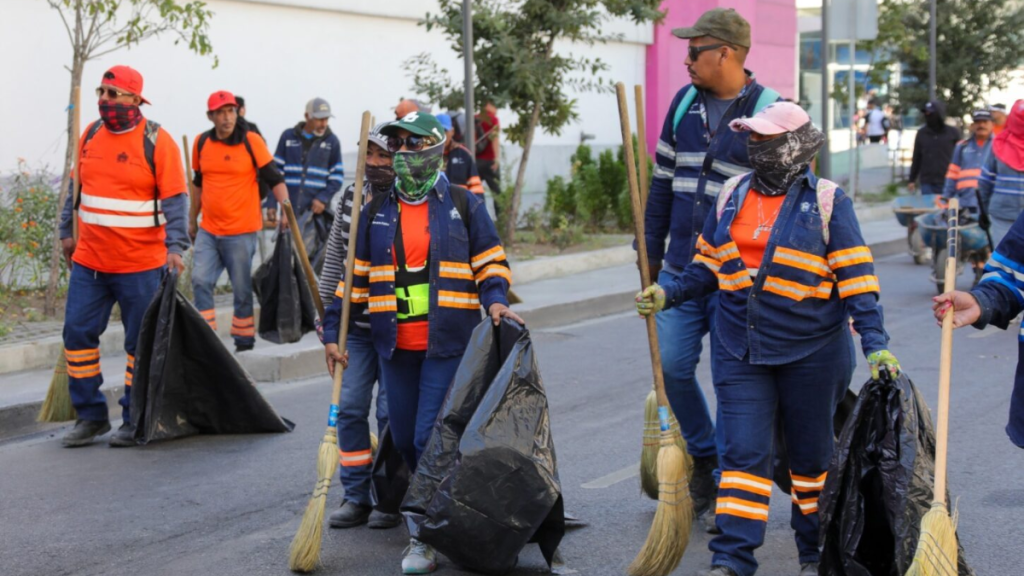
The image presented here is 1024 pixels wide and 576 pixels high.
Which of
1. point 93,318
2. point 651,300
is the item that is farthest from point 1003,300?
point 93,318

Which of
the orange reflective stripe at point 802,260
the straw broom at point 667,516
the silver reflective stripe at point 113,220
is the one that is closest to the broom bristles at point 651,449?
the straw broom at point 667,516

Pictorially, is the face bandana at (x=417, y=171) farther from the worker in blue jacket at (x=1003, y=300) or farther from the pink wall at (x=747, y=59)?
the pink wall at (x=747, y=59)

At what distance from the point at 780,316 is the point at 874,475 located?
0.63 meters

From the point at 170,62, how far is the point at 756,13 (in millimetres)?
14837

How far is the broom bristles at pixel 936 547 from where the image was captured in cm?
381

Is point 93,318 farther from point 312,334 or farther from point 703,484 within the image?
point 703,484

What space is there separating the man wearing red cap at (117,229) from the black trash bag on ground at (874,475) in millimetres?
4141

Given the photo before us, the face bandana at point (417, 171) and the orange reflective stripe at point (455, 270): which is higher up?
the face bandana at point (417, 171)

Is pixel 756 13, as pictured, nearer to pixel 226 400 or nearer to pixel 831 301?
pixel 226 400

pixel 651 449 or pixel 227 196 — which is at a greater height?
pixel 227 196

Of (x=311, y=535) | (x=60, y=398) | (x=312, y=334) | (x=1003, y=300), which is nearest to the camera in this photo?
(x=1003, y=300)

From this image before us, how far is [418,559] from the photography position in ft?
16.3

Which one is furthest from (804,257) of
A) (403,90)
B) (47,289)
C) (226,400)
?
(403,90)

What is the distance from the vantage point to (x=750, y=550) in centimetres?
459
